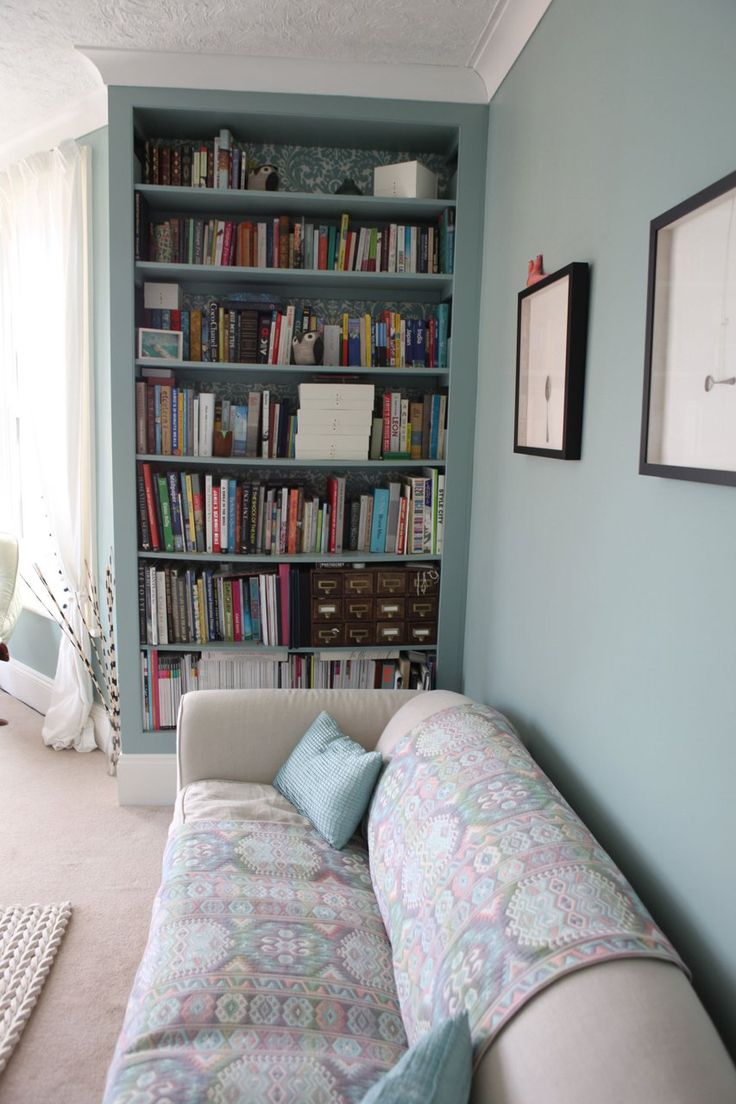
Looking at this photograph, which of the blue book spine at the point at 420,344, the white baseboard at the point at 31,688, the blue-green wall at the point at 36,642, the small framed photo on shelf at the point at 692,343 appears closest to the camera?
the small framed photo on shelf at the point at 692,343

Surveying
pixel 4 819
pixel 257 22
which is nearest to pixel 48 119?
pixel 257 22

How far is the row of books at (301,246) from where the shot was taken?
3.00 meters

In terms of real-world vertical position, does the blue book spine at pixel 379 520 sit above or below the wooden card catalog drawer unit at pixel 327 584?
above

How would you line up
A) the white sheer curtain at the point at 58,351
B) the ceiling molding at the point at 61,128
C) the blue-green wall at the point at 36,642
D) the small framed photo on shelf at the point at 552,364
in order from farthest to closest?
1. the blue-green wall at the point at 36,642
2. the white sheer curtain at the point at 58,351
3. the ceiling molding at the point at 61,128
4. the small framed photo on shelf at the point at 552,364

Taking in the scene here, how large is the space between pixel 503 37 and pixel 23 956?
290 cm

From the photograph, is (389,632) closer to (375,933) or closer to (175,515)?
(175,515)

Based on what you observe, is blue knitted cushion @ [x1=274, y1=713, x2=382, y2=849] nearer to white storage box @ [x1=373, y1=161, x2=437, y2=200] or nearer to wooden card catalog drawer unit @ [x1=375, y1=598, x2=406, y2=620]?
wooden card catalog drawer unit @ [x1=375, y1=598, x2=406, y2=620]

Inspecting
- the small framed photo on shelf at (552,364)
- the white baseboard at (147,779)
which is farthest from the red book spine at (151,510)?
the small framed photo on shelf at (552,364)

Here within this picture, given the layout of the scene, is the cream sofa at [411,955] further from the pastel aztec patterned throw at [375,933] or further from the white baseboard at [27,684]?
the white baseboard at [27,684]

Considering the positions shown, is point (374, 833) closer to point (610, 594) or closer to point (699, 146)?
point (610, 594)

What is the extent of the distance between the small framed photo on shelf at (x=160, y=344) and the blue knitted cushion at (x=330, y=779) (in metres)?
1.43

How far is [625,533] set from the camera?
1.65m

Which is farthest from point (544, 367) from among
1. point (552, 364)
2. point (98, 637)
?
point (98, 637)

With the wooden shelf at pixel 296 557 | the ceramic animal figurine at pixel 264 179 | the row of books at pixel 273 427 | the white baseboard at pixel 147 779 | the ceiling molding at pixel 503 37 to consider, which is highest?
the ceiling molding at pixel 503 37
